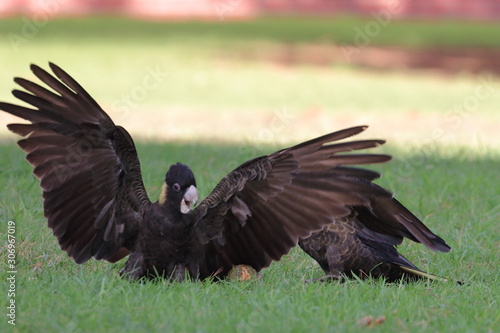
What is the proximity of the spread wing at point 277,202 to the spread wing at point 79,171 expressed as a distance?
439mm

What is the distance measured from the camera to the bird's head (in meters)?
4.90

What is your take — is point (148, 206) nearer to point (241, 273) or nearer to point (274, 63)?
point (241, 273)

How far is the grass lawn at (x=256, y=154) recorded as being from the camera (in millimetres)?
4465

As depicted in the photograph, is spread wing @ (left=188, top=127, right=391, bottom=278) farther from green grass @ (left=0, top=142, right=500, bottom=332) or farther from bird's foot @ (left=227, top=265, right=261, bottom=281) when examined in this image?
green grass @ (left=0, top=142, right=500, bottom=332)

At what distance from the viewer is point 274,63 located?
20.9 meters

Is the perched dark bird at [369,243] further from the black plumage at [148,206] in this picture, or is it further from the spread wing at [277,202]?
the spread wing at [277,202]

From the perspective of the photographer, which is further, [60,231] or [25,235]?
[25,235]

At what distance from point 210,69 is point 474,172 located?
38.4 feet

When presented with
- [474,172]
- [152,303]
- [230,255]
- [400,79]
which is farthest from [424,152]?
[400,79]

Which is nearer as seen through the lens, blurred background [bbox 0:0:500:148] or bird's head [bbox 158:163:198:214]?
bird's head [bbox 158:163:198:214]

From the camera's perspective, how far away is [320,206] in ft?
15.6

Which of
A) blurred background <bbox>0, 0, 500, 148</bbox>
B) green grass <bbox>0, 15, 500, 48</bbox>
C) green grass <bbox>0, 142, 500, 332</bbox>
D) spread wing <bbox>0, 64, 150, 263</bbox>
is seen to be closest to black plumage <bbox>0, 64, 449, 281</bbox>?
spread wing <bbox>0, 64, 150, 263</bbox>

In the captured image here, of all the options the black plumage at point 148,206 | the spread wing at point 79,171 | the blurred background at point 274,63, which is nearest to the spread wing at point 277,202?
the black plumage at point 148,206

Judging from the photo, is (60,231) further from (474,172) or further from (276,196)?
(474,172)
